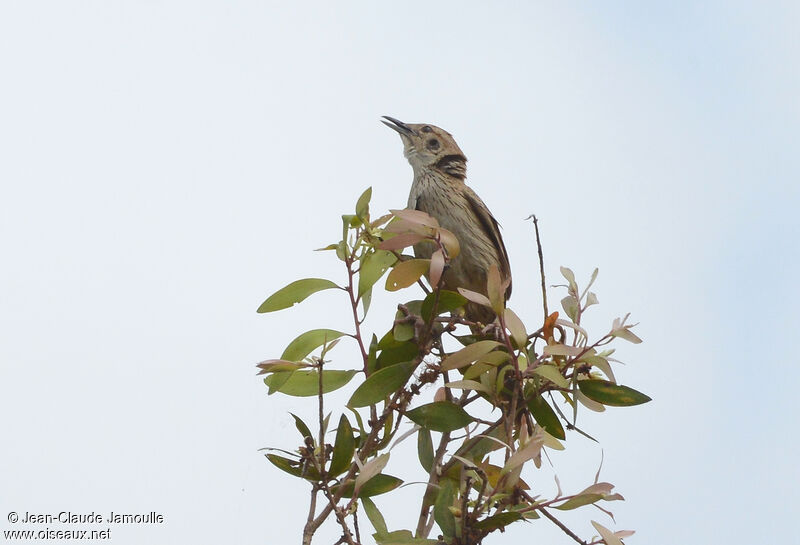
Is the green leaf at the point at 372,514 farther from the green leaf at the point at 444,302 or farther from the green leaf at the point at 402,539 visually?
the green leaf at the point at 444,302

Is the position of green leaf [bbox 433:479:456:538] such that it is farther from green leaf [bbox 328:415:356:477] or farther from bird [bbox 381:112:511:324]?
bird [bbox 381:112:511:324]

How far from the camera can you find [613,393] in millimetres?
2260

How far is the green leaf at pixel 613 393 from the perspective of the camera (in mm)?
2256

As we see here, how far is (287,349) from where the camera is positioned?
229 cm

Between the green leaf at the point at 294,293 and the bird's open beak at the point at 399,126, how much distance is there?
100 inches

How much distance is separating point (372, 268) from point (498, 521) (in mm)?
748

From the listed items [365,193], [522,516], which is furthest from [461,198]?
[522,516]

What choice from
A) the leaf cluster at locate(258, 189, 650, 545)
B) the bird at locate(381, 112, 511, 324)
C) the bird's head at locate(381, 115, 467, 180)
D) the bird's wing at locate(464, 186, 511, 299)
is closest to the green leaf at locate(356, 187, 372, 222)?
the leaf cluster at locate(258, 189, 650, 545)

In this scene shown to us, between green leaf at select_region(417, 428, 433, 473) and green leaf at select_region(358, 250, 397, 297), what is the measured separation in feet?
1.50

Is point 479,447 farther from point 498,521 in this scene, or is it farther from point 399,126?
point 399,126

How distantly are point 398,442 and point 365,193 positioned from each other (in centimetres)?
66

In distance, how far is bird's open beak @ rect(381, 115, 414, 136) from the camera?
4.80m

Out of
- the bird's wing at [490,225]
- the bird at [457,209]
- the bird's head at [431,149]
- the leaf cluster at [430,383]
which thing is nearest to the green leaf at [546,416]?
the leaf cluster at [430,383]

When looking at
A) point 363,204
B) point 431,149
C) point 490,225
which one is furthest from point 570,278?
point 431,149
